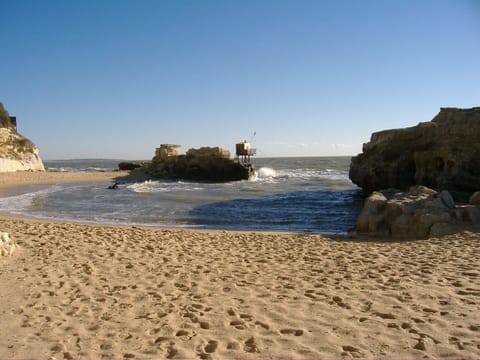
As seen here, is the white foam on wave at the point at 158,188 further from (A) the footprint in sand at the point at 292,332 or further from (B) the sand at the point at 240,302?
(A) the footprint in sand at the point at 292,332

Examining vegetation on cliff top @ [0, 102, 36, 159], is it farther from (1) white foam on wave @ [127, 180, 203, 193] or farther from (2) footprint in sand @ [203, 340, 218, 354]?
(2) footprint in sand @ [203, 340, 218, 354]

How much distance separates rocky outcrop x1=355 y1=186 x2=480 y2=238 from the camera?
29.5 ft

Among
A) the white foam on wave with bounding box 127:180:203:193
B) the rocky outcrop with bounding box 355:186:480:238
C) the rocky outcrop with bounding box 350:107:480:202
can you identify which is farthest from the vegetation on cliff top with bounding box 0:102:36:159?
the rocky outcrop with bounding box 355:186:480:238

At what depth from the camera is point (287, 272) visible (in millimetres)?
5754

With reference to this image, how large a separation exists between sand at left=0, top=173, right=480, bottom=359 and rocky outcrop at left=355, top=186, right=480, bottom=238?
1342mm

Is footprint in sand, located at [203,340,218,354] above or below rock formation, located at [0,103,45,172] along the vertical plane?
Answer: below

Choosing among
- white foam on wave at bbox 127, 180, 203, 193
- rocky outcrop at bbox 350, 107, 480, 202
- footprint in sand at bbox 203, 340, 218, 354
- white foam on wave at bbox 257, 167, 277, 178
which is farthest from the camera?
white foam on wave at bbox 257, 167, 277, 178

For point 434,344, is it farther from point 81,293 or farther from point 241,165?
point 241,165

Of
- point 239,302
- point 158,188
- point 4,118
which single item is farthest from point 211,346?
point 4,118

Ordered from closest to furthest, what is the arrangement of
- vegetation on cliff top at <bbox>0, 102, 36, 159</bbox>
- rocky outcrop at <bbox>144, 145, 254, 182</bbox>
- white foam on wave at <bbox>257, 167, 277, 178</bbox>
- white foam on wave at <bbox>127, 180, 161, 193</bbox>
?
white foam on wave at <bbox>127, 180, 161, 193</bbox> → rocky outcrop at <bbox>144, 145, 254, 182</bbox> → vegetation on cliff top at <bbox>0, 102, 36, 159</bbox> → white foam on wave at <bbox>257, 167, 277, 178</bbox>

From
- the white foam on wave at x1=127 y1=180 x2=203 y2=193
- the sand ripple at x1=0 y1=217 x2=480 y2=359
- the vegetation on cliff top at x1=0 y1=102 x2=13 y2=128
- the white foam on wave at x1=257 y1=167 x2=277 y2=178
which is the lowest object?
the white foam on wave at x1=127 y1=180 x2=203 y2=193

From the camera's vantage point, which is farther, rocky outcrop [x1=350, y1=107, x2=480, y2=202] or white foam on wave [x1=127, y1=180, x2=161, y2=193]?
white foam on wave [x1=127, y1=180, x2=161, y2=193]

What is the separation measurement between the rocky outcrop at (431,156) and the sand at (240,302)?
9518 mm

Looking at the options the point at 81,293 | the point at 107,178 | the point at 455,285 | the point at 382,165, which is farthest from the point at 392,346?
the point at 107,178
